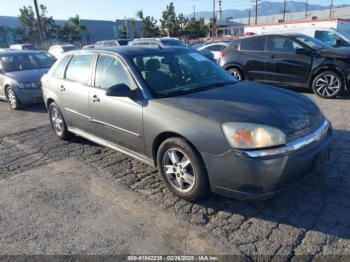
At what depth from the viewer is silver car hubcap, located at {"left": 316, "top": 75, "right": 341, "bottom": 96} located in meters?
7.16

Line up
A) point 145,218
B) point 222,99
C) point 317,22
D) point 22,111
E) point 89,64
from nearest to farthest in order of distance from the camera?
point 145,218 < point 222,99 < point 89,64 < point 22,111 < point 317,22

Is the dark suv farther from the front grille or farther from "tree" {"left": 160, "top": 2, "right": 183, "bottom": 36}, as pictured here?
"tree" {"left": 160, "top": 2, "right": 183, "bottom": 36}

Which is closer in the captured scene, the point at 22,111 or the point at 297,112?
the point at 297,112

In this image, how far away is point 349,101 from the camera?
22.7 feet

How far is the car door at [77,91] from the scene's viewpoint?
441 cm

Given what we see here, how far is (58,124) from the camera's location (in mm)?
5516

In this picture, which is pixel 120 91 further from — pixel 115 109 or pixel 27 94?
pixel 27 94

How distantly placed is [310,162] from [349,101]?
194 inches

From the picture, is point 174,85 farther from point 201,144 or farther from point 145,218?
point 145,218

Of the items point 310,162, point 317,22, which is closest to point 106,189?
point 310,162

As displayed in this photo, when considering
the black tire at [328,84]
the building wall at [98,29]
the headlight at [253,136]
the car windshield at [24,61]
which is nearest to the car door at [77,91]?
the headlight at [253,136]

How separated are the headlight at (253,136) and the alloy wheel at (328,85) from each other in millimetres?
5339

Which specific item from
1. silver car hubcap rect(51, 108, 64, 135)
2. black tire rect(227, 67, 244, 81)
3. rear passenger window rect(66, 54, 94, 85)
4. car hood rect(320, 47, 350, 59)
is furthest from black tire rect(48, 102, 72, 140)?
car hood rect(320, 47, 350, 59)

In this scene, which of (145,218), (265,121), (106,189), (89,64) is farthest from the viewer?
(89,64)
